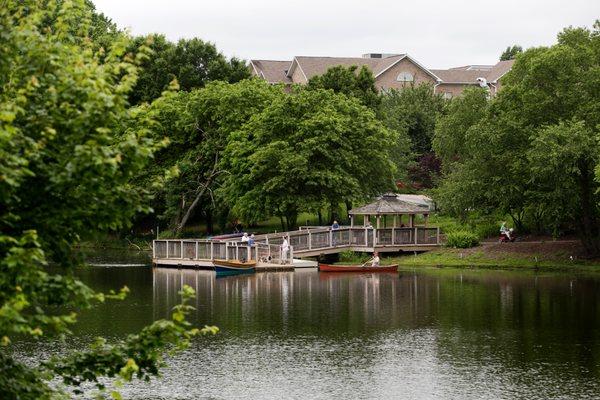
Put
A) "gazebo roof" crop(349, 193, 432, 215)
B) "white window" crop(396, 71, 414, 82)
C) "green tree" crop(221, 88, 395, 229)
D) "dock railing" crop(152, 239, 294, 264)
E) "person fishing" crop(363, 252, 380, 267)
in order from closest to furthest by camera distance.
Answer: "person fishing" crop(363, 252, 380, 267), "dock railing" crop(152, 239, 294, 264), "gazebo roof" crop(349, 193, 432, 215), "green tree" crop(221, 88, 395, 229), "white window" crop(396, 71, 414, 82)

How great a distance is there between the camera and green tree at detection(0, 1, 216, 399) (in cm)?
1220

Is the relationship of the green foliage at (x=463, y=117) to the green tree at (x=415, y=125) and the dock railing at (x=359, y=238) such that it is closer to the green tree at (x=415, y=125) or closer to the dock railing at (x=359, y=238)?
the dock railing at (x=359, y=238)

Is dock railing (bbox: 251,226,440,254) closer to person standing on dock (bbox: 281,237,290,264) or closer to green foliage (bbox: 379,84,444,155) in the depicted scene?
person standing on dock (bbox: 281,237,290,264)

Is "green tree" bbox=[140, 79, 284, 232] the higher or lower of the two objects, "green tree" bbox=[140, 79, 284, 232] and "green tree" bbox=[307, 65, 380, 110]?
the lower

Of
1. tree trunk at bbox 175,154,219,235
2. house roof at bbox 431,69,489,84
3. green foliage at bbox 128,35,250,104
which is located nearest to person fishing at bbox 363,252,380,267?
tree trunk at bbox 175,154,219,235

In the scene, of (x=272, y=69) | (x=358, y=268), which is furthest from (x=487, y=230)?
(x=272, y=69)

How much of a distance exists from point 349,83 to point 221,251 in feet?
77.7

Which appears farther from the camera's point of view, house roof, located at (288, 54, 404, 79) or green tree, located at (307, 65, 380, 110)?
house roof, located at (288, 54, 404, 79)

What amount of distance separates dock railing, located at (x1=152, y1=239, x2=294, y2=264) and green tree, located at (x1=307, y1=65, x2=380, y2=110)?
65.7 ft

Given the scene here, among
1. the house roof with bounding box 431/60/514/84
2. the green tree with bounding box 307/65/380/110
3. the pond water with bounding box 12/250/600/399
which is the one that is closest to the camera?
the pond water with bounding box 12/250/600/399

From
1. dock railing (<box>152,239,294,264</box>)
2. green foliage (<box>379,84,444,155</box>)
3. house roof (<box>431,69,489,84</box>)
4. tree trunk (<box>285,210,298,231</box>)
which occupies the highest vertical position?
house roof (<box>431,69,489,84</box>)

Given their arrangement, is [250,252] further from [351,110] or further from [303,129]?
[351,110]

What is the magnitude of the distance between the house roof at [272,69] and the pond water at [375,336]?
238 ft

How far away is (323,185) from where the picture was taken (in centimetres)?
6131
